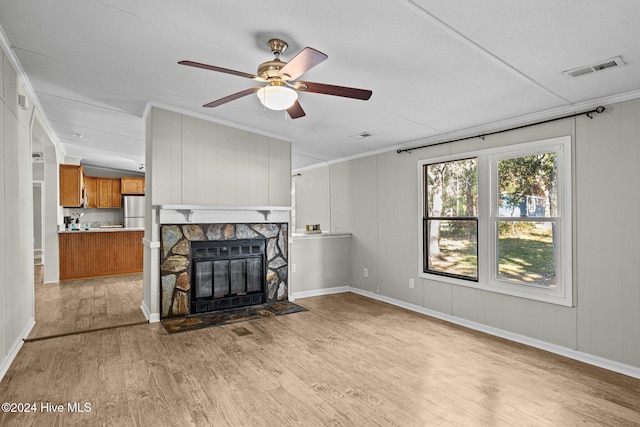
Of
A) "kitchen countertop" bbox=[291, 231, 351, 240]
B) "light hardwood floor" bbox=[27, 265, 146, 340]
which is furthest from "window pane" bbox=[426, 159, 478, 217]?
"light hardwood floor" bbox=[27, 265, 146, 340]

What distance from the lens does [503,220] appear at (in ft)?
12.8

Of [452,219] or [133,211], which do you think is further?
[133,211]

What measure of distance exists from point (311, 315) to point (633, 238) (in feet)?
11.3

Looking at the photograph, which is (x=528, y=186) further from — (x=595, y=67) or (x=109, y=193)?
(x=109, y=193)

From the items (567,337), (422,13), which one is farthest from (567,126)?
(422,13)

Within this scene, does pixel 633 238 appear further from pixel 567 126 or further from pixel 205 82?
pixel 205 82

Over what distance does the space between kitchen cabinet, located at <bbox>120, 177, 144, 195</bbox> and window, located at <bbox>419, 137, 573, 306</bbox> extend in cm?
722

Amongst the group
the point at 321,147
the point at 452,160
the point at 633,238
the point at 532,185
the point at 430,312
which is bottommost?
the point at 430,312

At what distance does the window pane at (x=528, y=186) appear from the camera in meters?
3.53

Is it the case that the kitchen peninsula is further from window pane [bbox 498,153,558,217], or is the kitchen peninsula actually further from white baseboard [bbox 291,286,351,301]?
window pane [bbox 498,153,558,217]

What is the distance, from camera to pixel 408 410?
7.65 ft

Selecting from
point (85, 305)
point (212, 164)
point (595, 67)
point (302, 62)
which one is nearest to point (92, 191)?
point (85, 305)

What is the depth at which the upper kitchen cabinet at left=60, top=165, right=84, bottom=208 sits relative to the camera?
7.00 metres

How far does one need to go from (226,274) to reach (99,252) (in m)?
3.96
